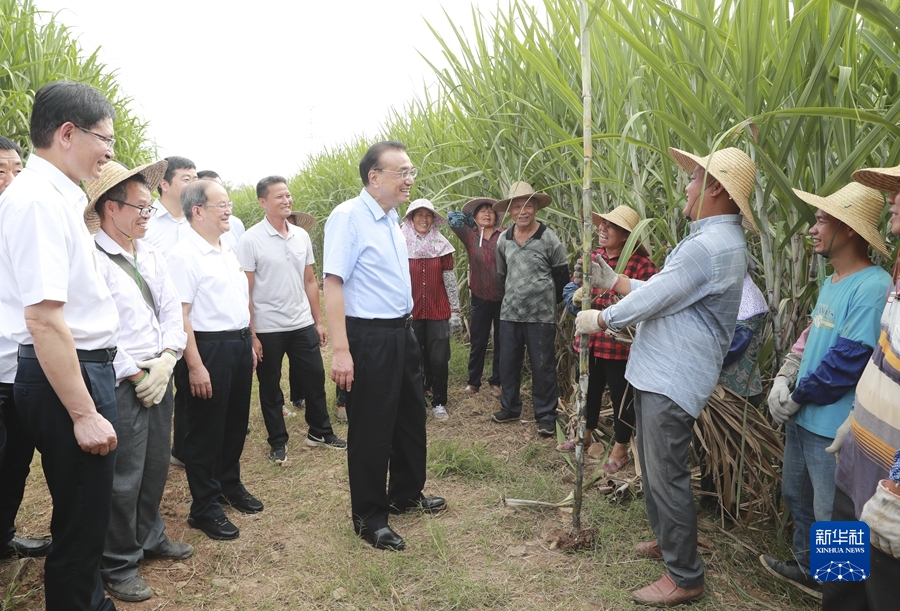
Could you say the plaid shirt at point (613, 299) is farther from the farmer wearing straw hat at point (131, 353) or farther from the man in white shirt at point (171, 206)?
the man in white shirt at point (171, 206)

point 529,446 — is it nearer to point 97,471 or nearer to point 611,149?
point 611,149

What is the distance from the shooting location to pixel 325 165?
372 inches

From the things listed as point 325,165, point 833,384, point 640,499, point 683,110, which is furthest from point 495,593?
point 325,165

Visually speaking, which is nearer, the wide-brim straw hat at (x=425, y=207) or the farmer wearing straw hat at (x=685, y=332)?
the farmer wearing straw hat at (x=685, y=332)

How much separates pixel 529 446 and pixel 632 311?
184 cm

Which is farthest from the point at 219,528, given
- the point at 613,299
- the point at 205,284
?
the point at 613,299

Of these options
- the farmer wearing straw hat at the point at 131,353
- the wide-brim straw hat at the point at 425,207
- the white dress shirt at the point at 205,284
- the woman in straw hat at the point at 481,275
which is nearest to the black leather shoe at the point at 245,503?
the farmer wearing straw hat at the point at 131,353

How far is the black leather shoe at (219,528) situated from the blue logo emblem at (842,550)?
232 centimetres

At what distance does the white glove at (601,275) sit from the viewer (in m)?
2.32

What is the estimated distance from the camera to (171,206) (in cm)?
374

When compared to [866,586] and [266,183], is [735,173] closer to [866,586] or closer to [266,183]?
[866,586]

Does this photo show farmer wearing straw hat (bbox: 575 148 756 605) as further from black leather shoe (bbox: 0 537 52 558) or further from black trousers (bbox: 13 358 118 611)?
black leather shoe (bbox: 0 537 52 558)

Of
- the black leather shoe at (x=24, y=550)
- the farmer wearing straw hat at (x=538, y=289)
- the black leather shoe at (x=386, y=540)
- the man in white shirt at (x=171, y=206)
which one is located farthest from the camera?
the farmer wearing straw hat at (x=538, y=289)

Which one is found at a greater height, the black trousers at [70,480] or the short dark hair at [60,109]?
the short dark hair at [60,109]
